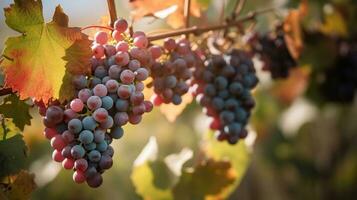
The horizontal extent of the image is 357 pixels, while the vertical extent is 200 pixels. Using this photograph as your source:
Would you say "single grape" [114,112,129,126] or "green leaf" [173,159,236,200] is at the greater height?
"single grape" [114,112,129,126]

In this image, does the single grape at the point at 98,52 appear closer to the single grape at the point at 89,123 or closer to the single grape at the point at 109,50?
the single grape at the point at 109,50

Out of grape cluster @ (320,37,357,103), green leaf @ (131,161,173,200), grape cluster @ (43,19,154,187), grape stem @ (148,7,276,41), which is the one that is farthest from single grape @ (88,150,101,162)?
grape cluster @ (320,37,357,103)

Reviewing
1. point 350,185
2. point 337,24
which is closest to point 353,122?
point 350,185

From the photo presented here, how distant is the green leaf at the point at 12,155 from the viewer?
4.05 ft

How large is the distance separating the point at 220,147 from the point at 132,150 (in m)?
2.42

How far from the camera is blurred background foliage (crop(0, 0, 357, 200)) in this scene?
1.67 meters

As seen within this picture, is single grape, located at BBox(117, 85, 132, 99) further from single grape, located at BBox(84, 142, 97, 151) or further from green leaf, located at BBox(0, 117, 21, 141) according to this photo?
green leaf, located at BBox(0, 117, 21, 141)

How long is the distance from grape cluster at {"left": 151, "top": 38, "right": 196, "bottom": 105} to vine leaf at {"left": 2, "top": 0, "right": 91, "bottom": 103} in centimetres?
24

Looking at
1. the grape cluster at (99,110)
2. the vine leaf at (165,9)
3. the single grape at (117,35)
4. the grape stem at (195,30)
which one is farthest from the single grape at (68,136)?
the vine leaf at (165,9)

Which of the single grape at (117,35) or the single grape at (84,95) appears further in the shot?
the single grape at (117,35)

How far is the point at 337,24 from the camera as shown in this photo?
2176 mm

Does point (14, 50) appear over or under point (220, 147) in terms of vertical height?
over

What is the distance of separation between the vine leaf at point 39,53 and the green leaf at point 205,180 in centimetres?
67

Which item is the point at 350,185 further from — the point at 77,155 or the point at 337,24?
the point at 77,155
